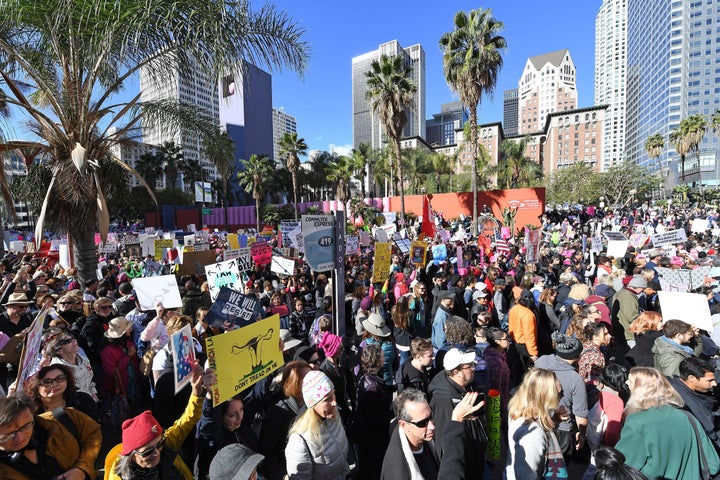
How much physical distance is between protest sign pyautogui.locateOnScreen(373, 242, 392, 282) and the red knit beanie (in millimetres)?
6353

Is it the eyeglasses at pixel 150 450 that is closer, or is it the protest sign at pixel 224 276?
the eyeglasses at pixel 150 450

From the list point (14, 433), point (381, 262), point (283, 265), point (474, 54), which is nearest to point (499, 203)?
point (474, 54)

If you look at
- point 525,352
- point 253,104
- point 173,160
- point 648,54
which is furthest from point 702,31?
point 525,352

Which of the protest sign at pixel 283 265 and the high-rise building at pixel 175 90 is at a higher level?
the high-rise building at pixel 175 90

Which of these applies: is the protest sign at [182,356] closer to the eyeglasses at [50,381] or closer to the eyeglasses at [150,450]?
the eyeglasses at [150,450]

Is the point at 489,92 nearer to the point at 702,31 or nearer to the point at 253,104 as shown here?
the point at 253,104

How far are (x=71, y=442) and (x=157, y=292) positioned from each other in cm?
346

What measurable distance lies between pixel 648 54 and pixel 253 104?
5702 inches

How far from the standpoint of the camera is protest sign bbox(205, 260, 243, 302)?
7.49m

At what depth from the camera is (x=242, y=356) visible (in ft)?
11.5

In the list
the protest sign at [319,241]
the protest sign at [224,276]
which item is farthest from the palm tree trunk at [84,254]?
the protest sign at [319,241]

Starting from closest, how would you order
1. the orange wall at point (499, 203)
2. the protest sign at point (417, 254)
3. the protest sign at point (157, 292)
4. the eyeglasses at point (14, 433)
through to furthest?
the eyeglasses at point (14, 433) → the protest sign at point (157, 292) → the protest sign at point (417, 254) → the orange wall at point (499, 203)

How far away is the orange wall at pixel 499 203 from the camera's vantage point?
1081 inches

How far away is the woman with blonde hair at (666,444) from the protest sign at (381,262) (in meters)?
5.93
